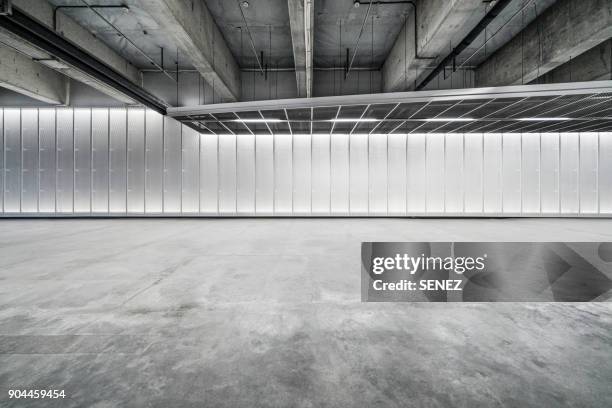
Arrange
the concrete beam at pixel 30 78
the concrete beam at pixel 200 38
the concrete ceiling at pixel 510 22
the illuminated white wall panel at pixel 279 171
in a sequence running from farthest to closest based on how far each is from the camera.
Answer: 1. the illuminated white wall panel at pixel 279 171
2. the concrete beam at pixel 30 78
3. the concrete ceiling at pixel 510 22
4. the concrete beam at pixel 200 38

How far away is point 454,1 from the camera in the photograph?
6402 mm

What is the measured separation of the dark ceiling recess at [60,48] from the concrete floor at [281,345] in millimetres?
5416

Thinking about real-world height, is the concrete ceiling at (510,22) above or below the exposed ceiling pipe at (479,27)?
above

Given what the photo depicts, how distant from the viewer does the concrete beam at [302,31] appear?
20.6ft

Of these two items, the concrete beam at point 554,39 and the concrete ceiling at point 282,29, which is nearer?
the concrete beam at point 554,39

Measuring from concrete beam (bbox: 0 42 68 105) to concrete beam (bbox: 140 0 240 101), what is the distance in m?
8.67

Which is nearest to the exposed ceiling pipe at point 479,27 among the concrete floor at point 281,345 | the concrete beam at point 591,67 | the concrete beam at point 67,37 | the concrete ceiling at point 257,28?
the concrete beam at point 591,67

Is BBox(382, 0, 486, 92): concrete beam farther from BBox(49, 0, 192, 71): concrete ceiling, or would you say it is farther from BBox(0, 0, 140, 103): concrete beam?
BBox(0, 0, 140, 103): concrete beam

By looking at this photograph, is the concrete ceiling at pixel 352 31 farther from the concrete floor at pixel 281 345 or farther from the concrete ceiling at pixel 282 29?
the concrete floor at pixel 281 345

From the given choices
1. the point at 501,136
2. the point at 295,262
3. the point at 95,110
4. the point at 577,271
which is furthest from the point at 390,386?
the point at 95,110

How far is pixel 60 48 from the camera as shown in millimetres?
6137

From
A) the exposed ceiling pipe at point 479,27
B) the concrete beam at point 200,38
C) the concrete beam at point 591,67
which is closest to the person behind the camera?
the exposed ceiling pipe at point 479,27

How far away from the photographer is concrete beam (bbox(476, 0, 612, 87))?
24.3 ft

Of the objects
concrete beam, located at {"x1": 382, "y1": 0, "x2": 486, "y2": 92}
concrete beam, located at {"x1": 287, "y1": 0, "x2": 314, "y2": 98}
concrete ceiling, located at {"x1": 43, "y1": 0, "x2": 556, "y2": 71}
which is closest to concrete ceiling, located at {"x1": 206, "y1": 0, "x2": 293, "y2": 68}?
concrete ceiling, located at {"x1": 43, "y1": 0, "x2": 556, "y2": 71}
